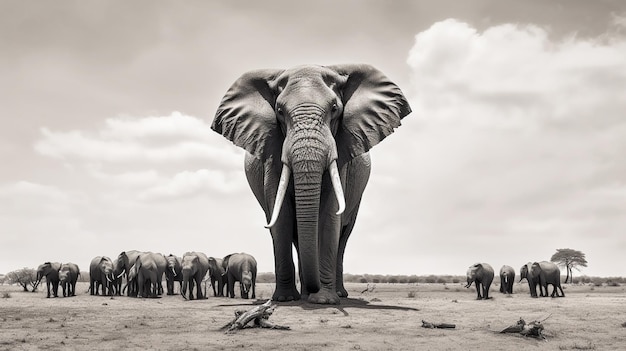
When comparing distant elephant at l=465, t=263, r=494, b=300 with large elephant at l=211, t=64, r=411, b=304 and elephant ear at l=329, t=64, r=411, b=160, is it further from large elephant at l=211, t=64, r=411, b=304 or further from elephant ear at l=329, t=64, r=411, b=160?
elephant ear at l=329, t=64, r=411, b=160

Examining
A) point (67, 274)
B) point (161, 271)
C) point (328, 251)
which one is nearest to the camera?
point (328, 251)

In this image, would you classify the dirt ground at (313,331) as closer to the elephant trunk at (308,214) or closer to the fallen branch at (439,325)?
the fallen branch at (439,325)

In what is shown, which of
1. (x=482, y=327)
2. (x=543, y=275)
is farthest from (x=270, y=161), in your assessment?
(x=543, y=275)

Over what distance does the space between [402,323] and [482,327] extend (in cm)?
150

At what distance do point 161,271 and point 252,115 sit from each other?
612 inches

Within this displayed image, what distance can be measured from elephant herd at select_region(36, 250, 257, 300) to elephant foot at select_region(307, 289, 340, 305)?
11.1m

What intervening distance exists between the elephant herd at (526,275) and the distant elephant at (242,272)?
10090 millimetres

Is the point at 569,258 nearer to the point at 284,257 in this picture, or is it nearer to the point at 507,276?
the point at 507,276

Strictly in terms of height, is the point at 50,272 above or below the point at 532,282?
above

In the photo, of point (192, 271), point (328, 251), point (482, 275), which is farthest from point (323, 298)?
point (482, 275)

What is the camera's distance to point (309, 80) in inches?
542

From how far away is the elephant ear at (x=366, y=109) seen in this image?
14.9 meters

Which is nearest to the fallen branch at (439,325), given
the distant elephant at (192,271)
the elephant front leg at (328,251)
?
the elephant front leg at (328,251)

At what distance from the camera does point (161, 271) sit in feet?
92.2
